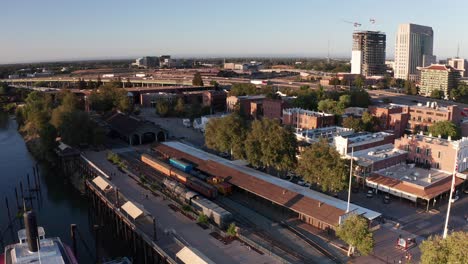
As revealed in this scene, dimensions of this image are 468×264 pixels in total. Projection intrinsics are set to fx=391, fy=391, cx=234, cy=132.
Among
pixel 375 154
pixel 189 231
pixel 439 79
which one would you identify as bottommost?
pixel 189 231

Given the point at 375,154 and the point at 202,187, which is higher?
the point at 375,154

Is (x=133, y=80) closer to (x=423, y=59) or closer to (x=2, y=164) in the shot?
(x=2, y=164)

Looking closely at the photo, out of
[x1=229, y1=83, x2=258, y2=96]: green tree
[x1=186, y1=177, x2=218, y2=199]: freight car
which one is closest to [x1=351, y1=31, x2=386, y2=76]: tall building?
[x1=229, y1=83, x2=258, y2=96]: green tree

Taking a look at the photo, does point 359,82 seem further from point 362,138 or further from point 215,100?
point 362,138

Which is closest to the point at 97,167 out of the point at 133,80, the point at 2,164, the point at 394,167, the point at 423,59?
the point at 2,164

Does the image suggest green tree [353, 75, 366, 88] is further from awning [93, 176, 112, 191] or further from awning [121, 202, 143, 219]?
awning [121, 202, 143, 219]

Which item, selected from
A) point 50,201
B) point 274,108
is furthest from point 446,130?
point 50,201

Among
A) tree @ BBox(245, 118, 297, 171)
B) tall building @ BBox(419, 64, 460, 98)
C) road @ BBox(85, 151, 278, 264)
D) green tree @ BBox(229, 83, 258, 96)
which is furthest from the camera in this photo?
tall building @ BBox(419, 64, 460, 98)

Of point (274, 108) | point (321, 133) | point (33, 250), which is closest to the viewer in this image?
point (33, 250)
